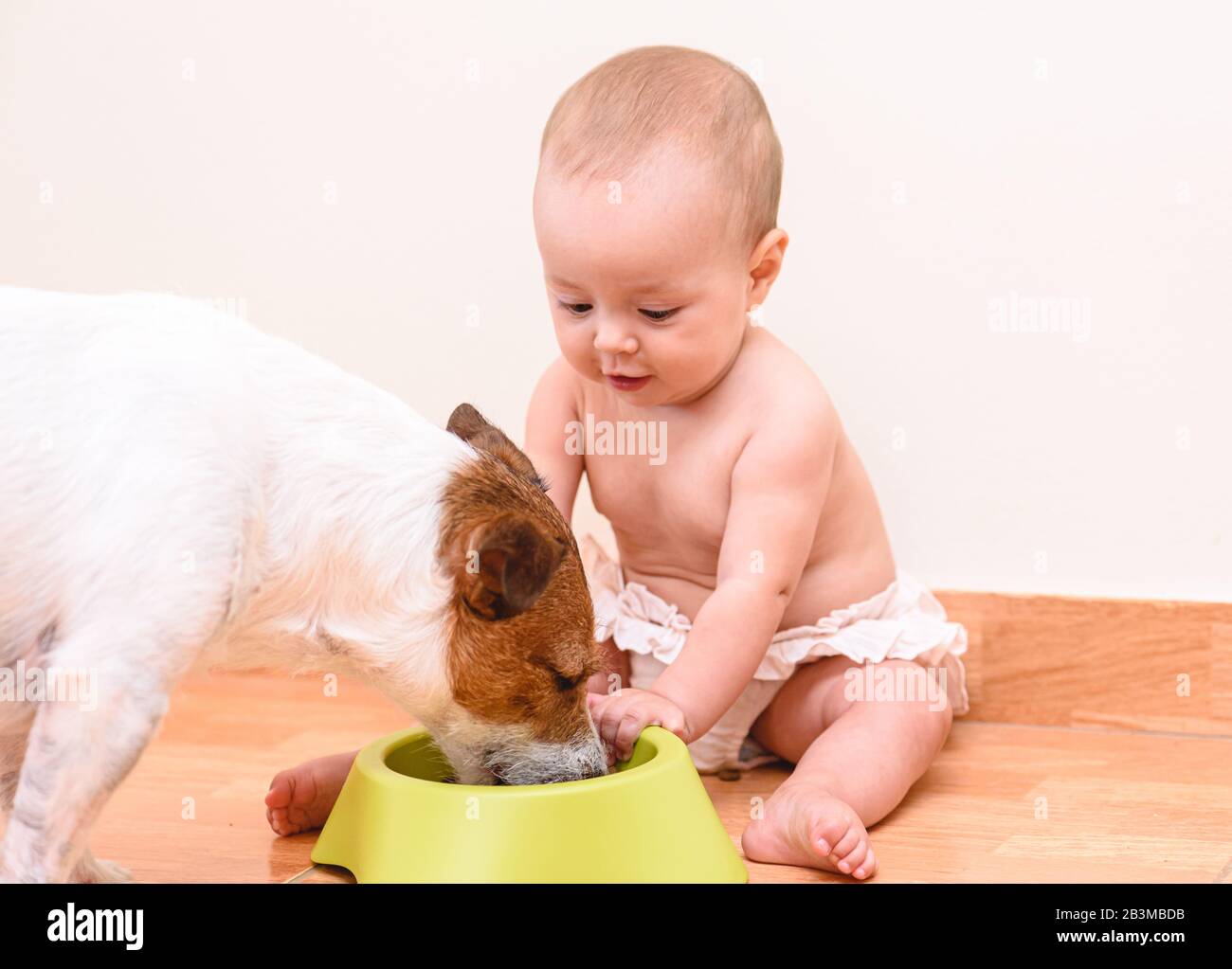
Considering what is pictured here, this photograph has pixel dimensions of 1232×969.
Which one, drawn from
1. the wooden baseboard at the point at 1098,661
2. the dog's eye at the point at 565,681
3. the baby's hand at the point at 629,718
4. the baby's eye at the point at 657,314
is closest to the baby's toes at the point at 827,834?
the baby's hand at the point at 629,718

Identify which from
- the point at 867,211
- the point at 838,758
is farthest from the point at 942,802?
the point at 867,211

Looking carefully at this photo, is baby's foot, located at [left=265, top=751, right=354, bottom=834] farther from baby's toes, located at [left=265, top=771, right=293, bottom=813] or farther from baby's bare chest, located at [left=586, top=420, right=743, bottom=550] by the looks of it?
baby's bare chest, located at [left=586, top=420, right=743, bottom=550]

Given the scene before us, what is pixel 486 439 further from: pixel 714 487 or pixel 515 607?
pixel 714 487

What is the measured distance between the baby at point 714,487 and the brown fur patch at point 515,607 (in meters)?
0.21

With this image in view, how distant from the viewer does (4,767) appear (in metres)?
1.55

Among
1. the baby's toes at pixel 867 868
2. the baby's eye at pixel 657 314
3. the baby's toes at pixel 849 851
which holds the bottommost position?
the baby's toes at pixel 867 868

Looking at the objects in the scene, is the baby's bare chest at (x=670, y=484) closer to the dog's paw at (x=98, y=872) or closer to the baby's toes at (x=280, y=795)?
the baby's toes at (x=280, y=795)

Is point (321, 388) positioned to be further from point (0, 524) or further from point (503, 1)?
point (503, 1)

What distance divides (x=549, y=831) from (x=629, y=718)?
31 cm

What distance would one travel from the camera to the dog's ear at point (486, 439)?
5.53ft

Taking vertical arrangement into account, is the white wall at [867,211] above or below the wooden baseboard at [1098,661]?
above

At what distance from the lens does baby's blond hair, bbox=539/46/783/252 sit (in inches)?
73.0

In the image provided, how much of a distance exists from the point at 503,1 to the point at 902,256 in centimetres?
84

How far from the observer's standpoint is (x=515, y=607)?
1470mm
